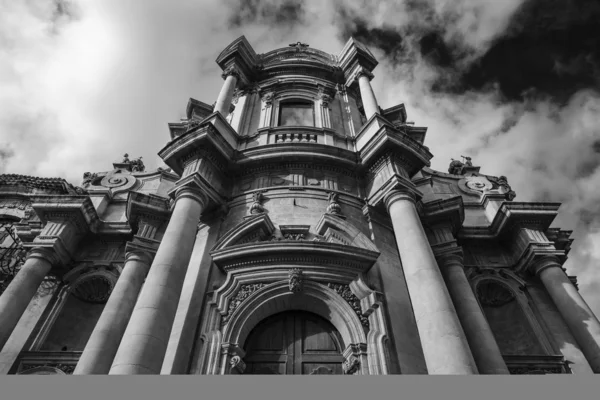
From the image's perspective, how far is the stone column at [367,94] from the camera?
15.4 metres

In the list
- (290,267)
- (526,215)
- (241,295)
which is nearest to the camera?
(241,295)

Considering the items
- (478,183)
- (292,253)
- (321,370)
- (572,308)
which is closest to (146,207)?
(292,253)

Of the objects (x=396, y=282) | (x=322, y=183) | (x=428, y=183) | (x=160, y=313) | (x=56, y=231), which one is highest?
(x=428, y=183)

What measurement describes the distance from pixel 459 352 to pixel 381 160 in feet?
21.9

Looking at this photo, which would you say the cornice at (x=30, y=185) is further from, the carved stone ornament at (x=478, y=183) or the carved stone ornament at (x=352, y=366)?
the carved stone ornament at (x=478, y=183)

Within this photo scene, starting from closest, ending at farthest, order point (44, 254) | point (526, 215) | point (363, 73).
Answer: point (44, 254) → point (526, 215) → point (363, 73)

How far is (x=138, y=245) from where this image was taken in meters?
12.1

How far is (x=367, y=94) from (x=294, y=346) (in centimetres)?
1091

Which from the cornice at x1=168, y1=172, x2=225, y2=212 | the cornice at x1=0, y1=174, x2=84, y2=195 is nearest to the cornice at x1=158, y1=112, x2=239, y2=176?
the cornice at x1=168, y1=172, x2=225, y2=212

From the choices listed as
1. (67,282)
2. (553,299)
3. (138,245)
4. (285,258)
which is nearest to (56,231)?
(67,282)

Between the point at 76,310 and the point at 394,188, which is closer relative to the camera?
the point at 394,188

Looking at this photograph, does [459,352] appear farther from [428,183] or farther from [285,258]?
[428,183]

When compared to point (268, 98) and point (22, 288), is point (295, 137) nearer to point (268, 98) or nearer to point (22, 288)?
point (268, 98)

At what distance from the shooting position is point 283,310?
33.1 feet
